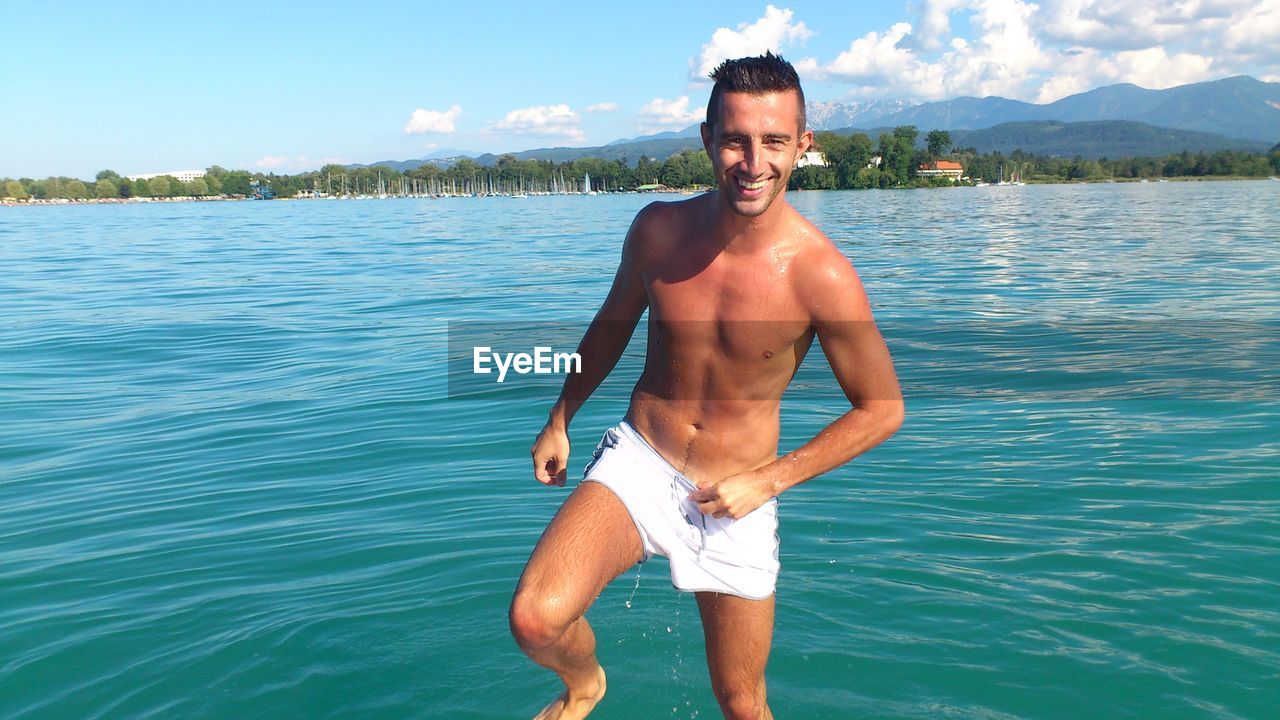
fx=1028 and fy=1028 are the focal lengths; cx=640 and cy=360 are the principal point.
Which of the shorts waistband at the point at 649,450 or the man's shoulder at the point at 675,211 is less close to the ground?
the man's shoulder at the point at 675,211

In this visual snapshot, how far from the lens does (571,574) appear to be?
3439 millimetres

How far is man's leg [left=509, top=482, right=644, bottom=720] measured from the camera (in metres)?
3.36

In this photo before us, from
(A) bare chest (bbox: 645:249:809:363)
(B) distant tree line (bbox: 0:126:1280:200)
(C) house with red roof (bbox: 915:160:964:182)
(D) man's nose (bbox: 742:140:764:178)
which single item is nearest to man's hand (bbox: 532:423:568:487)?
(A) bare chest (bbox: 645:249:809:363)

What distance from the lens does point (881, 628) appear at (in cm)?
562

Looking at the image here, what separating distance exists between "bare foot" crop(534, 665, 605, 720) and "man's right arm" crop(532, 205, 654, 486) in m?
0.88

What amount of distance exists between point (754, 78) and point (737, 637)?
6.76 feet

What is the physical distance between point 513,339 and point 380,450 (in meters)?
6.21

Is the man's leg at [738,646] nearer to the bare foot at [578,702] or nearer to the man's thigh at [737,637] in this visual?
the man's thigh at [737,637]

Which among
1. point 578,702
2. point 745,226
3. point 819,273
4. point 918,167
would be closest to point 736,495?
point 819,273

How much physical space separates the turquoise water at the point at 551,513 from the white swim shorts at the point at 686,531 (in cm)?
140

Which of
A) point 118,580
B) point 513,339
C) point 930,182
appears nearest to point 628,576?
point 118,580

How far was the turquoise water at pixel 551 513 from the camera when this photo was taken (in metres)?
5.11

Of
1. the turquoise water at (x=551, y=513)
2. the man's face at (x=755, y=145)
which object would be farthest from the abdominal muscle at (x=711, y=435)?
the turquoise water at (x=551, y=513)

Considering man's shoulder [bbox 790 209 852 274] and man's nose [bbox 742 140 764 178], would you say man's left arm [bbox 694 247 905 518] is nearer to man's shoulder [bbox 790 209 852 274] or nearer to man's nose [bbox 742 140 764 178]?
man's shoulder [bbox 790 209 852 274]
